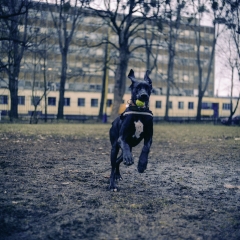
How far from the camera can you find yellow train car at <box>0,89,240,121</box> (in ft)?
161

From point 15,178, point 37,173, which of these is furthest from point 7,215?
point 37,173

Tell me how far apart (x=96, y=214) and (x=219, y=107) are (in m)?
62.8

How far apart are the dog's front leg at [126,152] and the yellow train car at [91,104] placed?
41107 mm

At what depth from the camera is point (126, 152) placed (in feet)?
14.9

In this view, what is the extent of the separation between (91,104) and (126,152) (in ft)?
174

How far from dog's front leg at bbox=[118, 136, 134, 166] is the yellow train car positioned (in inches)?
1618

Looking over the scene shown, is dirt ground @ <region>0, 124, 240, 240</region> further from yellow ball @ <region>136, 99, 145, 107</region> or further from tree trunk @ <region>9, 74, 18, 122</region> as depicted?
tree trunk @ <region>9, 74, 18, 122</region>

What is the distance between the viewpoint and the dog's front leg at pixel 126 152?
14.5ft

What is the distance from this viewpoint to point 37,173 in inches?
252

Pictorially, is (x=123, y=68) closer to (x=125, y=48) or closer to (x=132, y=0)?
(x=125, y=48)

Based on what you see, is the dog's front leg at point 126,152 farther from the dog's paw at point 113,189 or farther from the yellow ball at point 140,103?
the dog's paw at point 113,189

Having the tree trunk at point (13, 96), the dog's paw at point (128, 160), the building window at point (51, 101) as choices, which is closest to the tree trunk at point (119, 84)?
the tree trunk at point (13, 96)

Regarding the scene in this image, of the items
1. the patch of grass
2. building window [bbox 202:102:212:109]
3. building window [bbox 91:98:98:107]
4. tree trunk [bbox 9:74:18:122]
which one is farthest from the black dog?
building window [bbox 202:102:212:109]

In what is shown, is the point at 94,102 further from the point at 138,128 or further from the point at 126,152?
the point at 126,152
